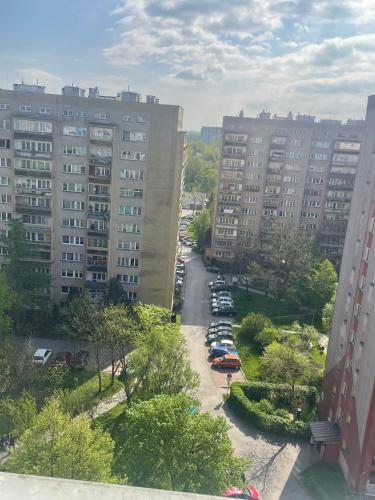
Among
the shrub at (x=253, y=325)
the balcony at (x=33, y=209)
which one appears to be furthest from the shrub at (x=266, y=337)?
the balcony at (x=33, y=209)

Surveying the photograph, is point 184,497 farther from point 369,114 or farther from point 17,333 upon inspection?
point 17,333

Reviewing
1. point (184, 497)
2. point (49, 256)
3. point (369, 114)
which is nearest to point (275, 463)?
point (369, 114)

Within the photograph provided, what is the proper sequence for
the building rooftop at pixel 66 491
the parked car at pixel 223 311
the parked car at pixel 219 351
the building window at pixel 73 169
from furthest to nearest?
the parked car at pixel 223 311, the building window at pixel 73 169, the parked car at pixel 219 351, the building rooftop at pixel 66 491

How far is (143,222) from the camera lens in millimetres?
46125

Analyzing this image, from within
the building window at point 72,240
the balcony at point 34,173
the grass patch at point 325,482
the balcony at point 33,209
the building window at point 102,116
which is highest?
the building window at point 102,116

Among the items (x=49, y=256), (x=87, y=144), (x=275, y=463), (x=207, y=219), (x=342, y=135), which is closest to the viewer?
(x=275, y=463)

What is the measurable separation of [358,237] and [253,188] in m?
42.4

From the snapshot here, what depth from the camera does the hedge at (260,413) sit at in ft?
103

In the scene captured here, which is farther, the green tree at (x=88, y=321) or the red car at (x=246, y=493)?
the green tree at (x=88, y=321)

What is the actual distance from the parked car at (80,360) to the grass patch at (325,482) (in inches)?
804

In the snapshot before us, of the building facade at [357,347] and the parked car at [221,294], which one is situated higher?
the building facade at [357,347]

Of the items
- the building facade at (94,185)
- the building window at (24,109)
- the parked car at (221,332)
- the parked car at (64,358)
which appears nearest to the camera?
the parked car at (64,358)

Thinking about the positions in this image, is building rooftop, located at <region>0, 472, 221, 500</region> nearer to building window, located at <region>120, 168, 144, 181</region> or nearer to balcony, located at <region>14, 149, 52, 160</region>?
building window, located at <region>120, 168, 144, 181</region>

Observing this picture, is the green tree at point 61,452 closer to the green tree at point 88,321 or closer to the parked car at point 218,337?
the green tree at point 88,321
